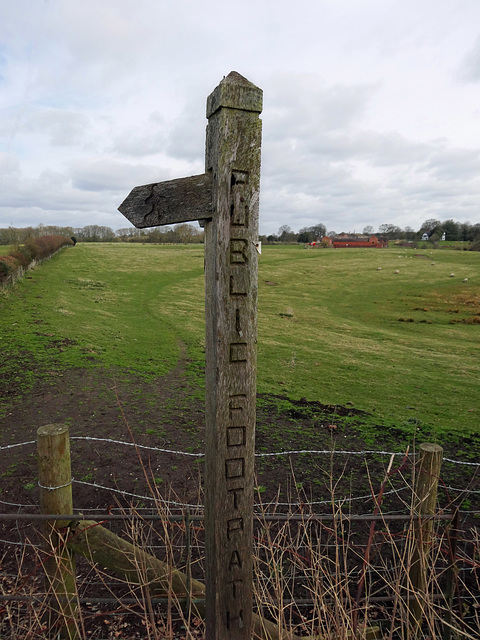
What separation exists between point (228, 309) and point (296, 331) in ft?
57.5

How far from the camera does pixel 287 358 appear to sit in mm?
14633

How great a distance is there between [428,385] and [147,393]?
7515mm

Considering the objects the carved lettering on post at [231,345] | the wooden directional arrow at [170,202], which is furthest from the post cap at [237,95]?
the wooden directional arrow at [170,202]

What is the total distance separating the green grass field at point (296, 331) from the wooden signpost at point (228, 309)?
724 centimetres

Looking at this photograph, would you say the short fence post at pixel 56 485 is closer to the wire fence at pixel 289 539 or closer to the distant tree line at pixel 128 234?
the wire fence at pixel 289 539

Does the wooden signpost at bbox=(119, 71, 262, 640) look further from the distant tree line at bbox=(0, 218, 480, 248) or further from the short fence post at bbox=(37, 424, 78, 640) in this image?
the distant tree line at bbox=(0, 218, 480, 248)

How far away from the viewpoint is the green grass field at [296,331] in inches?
443

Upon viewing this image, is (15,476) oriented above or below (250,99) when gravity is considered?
below

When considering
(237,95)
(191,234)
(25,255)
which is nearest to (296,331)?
(25,255)

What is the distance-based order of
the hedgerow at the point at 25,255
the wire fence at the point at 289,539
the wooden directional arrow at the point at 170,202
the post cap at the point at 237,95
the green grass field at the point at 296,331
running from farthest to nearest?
the hedgerow at the point at 25,255, the green grass field at the point at 296,331, the wire fence at the point at 289,539, the wooden directional arrow at the point at 170,202, the post cap at the point at 237,95

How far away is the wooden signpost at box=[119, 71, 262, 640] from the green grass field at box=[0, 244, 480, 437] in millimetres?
7236

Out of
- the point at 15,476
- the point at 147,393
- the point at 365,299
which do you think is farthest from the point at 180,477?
the point at 365,299

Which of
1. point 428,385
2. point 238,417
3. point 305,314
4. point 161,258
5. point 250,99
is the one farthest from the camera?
point 161,258

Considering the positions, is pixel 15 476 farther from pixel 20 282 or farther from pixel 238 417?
pixel 20 282
